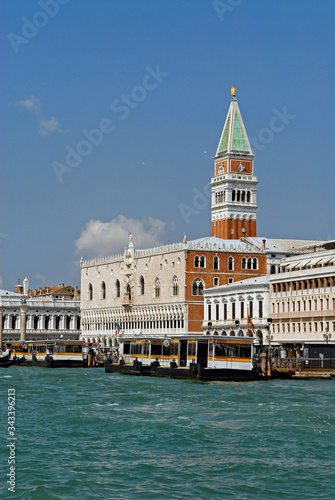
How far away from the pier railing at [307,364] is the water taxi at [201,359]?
339 cm

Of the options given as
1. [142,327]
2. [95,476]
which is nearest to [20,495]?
[95,476]

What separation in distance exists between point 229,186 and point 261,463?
86246 mm

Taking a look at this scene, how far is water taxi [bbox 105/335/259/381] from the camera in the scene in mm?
55375

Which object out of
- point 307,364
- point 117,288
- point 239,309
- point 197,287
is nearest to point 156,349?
point 307,364

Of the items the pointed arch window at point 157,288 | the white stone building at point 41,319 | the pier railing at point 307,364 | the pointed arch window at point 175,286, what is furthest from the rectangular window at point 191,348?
the white stone building at point 41,319

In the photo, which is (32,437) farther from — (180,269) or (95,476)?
(180,269)

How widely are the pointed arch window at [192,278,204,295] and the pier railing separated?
35200 mm

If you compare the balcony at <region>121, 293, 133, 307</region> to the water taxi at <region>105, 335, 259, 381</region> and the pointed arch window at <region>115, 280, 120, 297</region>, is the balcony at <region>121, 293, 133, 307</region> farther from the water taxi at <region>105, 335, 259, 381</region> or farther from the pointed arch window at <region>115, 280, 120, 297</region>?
the water taxi at <region>105, 335, 259, 381</region>

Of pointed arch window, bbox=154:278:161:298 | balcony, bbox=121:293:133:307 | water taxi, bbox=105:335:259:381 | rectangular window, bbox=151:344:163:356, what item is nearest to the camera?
water taxi, bbox=105:335:259:381

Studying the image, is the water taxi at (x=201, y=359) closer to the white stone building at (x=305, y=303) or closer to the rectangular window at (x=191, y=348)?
the rectangular window at (x=191, y=348)

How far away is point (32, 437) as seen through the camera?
31.2 meters

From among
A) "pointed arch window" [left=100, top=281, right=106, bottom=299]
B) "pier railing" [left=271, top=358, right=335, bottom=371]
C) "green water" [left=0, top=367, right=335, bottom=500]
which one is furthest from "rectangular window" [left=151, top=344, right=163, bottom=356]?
"pointed arch window" [left=100, top=281, right=106, bottom=299]

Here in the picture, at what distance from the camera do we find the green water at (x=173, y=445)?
23.9 metres

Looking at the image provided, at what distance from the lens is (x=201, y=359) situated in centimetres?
5841
